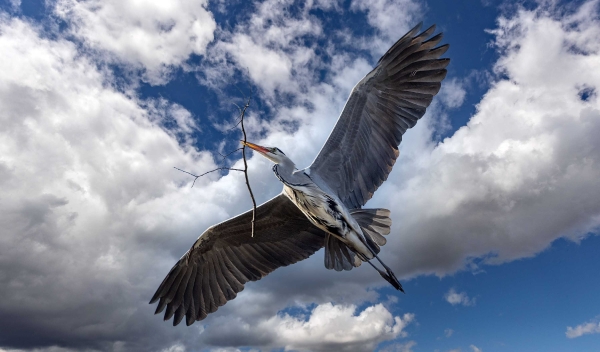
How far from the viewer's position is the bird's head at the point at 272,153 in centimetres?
756

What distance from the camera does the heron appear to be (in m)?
7.48

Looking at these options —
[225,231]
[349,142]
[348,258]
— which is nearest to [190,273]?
[225,231]

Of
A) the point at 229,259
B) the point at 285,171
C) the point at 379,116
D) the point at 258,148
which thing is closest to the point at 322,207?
the point at 285,171

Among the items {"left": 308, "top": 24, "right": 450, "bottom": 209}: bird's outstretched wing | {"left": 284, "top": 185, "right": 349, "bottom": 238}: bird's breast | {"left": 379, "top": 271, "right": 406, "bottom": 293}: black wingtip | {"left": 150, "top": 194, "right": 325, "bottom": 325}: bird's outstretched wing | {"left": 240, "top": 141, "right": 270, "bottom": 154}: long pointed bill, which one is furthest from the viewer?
{"left": 150, "top": 194, "right": 325, "bottom": 325}: bird's outstretched wing

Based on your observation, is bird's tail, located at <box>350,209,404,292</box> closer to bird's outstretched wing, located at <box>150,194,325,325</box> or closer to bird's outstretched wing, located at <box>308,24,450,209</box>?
bird's outstretched wing, located at <box>308,24,450,209</box>

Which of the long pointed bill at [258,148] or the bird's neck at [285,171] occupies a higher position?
the long pointed bill at [258,148]

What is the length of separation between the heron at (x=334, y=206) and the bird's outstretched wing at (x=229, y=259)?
22 mm

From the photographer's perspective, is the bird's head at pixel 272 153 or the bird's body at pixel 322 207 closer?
the bird's body at pixel 322 207

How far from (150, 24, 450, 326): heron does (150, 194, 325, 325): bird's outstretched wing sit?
0.07 ft

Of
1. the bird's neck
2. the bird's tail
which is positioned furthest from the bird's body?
the bird's tail

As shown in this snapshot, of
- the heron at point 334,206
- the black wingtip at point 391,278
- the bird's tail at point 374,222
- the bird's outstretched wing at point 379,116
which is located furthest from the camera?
the bird's outstretched wing at point 379,116

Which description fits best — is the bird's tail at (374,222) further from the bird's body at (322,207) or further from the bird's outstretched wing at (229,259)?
the bird's outstretched wing at (229,259)

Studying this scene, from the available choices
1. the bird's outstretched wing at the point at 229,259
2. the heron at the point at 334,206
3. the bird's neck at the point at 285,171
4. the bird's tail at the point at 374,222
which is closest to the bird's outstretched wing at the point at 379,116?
the heron at the point at 334,206

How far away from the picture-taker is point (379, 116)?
8547 millimetres
